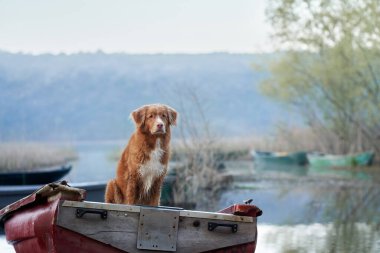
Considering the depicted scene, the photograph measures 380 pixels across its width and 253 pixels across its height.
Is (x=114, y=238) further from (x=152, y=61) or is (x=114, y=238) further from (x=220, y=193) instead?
(x=152, y=61)

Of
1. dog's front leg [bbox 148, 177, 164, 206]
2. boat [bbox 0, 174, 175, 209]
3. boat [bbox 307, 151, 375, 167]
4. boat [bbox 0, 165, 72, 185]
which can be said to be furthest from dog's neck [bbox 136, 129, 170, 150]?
boat [bbox 307, 151, 375, 167]

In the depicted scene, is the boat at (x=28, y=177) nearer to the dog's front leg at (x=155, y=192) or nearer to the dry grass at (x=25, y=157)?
the dry grass at (x=25, y=157)

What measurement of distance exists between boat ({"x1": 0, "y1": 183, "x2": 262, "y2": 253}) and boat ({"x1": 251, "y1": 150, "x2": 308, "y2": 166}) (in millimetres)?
26785

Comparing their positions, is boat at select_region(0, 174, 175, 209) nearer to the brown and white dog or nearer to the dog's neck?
the brown and white dog

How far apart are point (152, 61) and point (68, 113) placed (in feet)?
31.0

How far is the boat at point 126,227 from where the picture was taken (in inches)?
288

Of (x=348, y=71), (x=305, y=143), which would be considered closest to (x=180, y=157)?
(x=348, y=71)

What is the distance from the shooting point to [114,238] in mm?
7457

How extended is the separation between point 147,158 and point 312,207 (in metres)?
10.4

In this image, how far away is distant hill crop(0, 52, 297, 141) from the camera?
63812mm

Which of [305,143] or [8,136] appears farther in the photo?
[305,143]

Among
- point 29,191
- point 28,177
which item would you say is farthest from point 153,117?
point 28,177

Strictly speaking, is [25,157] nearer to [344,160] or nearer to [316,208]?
[344,160]

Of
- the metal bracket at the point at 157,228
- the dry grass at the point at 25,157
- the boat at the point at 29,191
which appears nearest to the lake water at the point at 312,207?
the boat at the point at 29,191
